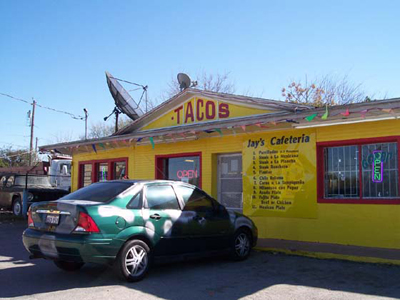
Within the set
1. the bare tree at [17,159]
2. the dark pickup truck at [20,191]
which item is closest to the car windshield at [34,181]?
the dark pickup truck at [20,191]

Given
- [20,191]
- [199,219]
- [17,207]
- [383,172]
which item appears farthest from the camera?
[17,207]

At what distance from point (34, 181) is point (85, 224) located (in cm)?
1534

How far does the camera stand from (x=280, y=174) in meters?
10.7

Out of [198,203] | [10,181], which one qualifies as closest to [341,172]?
[198,203]

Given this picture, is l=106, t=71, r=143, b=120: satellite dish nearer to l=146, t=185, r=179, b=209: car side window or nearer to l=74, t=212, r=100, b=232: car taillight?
l=146, t=185, r=179, b=209: car side window

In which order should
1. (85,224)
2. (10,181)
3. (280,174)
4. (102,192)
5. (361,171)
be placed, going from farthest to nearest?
(10,181)
(280,174)
(361,171)
(102,192)
(85,224)

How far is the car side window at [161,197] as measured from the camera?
6852 millimetres

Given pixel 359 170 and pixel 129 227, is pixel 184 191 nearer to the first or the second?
pixel 129 227

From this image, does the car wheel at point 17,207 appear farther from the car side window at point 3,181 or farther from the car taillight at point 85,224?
the car taillight at point 85,224

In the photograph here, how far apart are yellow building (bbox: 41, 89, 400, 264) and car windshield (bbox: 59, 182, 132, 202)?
13.6 feet

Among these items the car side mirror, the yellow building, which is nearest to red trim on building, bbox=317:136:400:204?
the yellow building

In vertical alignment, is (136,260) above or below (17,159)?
below

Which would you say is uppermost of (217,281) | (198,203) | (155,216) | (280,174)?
(280,174)

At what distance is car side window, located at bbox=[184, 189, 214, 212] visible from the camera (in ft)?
24.5
